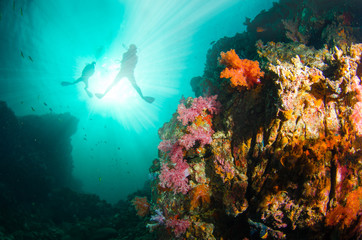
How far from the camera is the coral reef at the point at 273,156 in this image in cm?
231

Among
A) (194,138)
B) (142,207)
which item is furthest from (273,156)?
(142,207)

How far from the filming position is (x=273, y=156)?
9.15ft

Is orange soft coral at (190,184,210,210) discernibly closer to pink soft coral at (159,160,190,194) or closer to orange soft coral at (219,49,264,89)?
pink soft coral at (159,160,190,194)

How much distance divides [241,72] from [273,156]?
190cm

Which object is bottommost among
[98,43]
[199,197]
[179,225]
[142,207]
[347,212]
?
[347,212]

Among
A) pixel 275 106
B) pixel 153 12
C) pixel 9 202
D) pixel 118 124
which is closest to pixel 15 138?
pixel 9 202

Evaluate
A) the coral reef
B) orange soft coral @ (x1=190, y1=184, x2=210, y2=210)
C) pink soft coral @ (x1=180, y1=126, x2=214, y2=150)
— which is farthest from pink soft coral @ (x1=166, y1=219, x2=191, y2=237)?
pink soft coral @ (x1=180, y1=126, x2=214, y2=150)

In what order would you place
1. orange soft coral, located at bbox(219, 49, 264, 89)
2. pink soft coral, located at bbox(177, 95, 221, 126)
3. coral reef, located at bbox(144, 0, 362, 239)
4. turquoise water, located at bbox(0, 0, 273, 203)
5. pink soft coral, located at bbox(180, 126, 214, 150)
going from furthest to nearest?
turquoise water, located at bbox(0, 0, 273, 203) → pink soft coral, located at bbox(177, 95, 221, 126) → pink soft coral, located at bbox(180, 126, 214, 150) → orange soft coral, located at bbox(219, 49, 264, 89) → coral reef, located at bbox(144, 0, 362, 239)

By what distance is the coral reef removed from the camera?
2307 millimetres

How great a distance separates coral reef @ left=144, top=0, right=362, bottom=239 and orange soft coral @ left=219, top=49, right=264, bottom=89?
2 centimetres

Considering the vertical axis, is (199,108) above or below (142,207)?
above

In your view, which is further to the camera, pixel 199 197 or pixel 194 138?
pixel 194 138

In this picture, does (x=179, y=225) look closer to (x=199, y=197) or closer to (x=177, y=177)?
(x=199, y=197)

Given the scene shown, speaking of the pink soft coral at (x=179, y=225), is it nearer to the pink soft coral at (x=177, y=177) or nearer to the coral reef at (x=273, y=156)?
the coral reef at (x=273, y=156)
